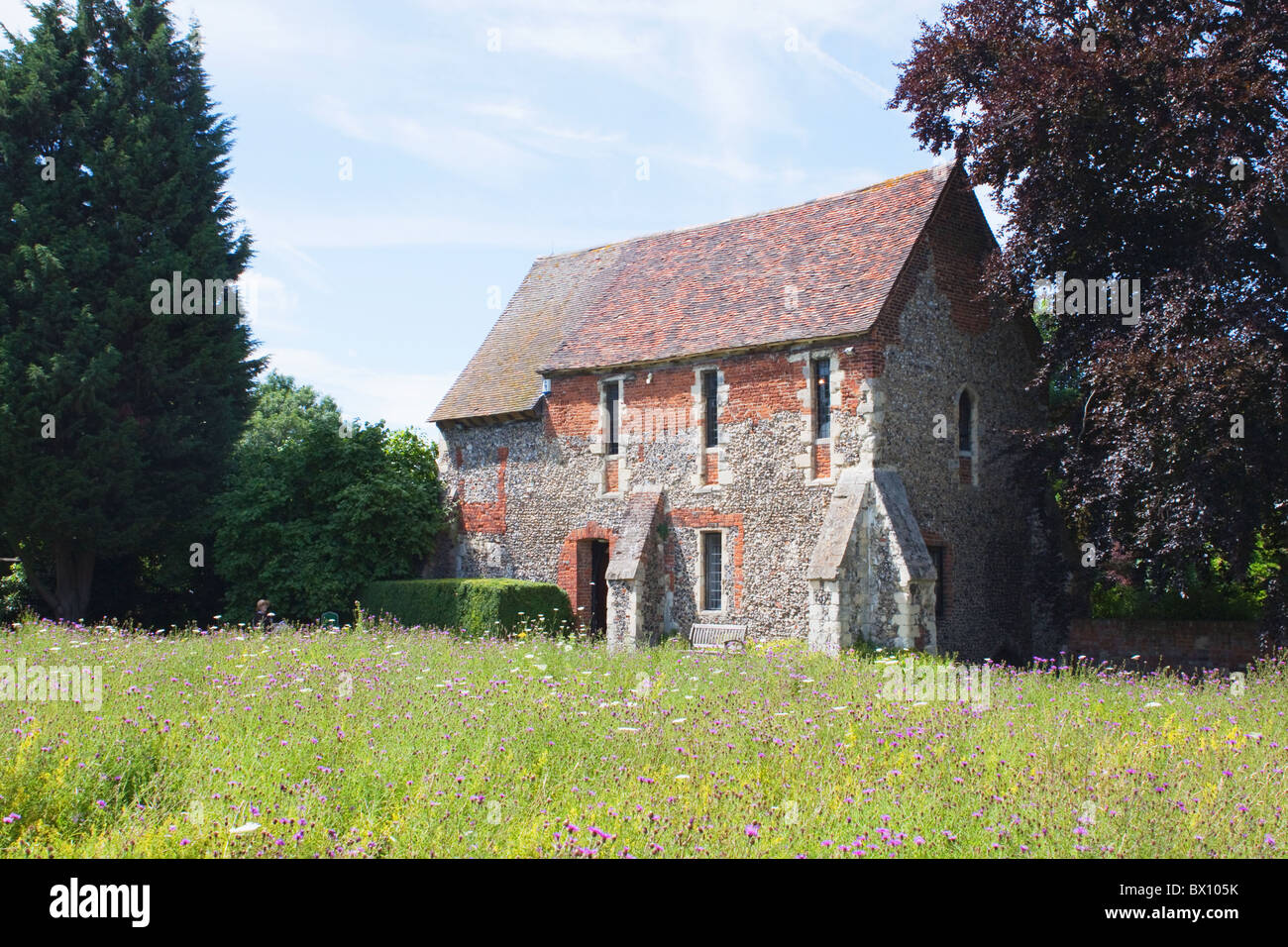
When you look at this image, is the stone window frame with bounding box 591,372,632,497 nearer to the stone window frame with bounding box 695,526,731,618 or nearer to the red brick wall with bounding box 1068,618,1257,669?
the stone window frame with bounding box 695,526,731,618

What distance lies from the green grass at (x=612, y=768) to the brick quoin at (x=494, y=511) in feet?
41.4

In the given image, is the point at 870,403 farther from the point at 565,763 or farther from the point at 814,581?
the point at 565,763

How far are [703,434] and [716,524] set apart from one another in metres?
1.82

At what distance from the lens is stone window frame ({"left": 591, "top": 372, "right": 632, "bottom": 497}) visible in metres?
22.8

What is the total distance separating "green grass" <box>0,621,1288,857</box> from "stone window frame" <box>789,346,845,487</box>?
7494mm

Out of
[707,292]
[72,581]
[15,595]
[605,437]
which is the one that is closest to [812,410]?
[707,292]

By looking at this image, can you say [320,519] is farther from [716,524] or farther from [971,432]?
[971,432]

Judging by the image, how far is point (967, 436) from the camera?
21.4 meters

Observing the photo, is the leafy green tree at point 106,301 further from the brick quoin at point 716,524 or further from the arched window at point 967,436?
the arched window at point 967,436

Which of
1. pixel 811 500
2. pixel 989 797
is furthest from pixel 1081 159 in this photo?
pixel 989 797

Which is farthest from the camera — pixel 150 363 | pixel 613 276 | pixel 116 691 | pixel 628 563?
pixel 613 276

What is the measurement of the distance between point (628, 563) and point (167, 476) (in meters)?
10.4

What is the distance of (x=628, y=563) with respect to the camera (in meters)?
21.2

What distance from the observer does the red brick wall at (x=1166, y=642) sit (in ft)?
61.3
